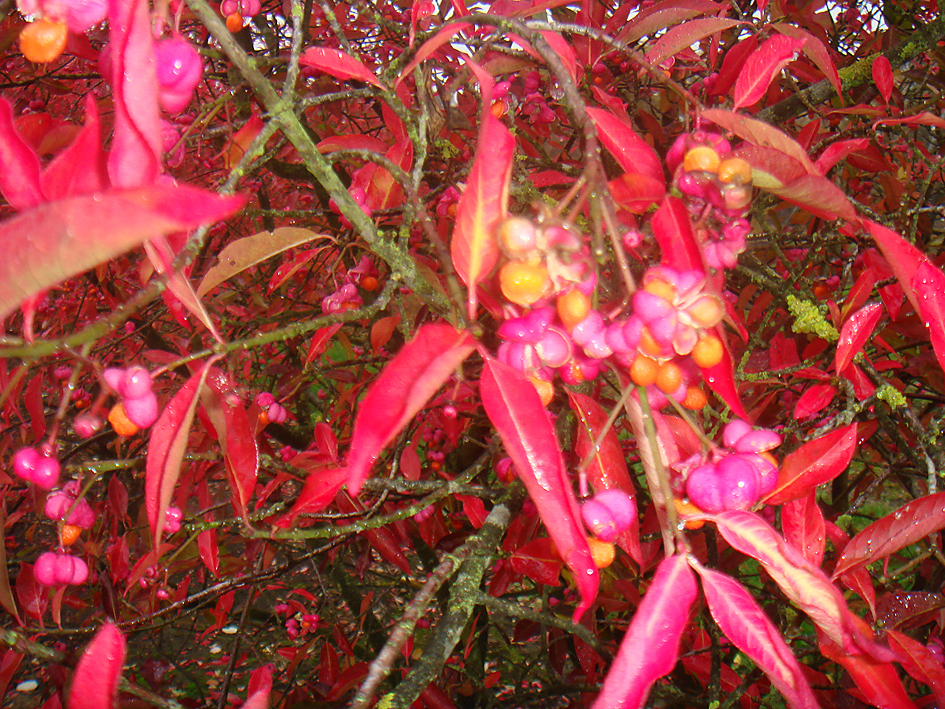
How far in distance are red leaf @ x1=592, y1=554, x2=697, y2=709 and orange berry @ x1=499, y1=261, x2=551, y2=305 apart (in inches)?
8.3

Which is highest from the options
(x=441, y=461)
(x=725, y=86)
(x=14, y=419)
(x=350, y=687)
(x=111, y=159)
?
(x=111, y=159)

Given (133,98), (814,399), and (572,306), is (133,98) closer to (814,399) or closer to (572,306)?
(572,306)

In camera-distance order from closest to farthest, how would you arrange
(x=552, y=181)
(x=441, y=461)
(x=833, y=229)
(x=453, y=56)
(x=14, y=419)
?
1. (x=552, y=181)
2. (x=833, y=229)
3. (x=453, y=56)
4. (x=441, y=461)
5. (x=14, y=419)

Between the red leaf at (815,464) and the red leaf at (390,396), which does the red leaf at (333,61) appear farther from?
the red leaf at (815,464)

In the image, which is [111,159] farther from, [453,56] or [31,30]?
[453,56]

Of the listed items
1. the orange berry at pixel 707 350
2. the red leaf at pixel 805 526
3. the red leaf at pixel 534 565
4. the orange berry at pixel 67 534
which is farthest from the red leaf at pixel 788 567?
the orange berry at pixel 67 534

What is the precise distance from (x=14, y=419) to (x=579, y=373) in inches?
97.3

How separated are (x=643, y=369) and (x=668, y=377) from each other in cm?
3

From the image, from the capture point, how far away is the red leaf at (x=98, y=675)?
1.45 feet

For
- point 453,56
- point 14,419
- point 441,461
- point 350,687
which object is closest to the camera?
point 453,56

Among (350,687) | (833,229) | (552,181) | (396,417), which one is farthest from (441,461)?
(396,417)

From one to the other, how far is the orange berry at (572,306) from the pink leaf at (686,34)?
412 millimetres

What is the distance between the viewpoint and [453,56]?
4.43 feet

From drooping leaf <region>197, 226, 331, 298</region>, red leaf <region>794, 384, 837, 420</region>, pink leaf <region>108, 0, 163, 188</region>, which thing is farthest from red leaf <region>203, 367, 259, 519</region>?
red leaf <region>794, 384, 837, 420</region>
